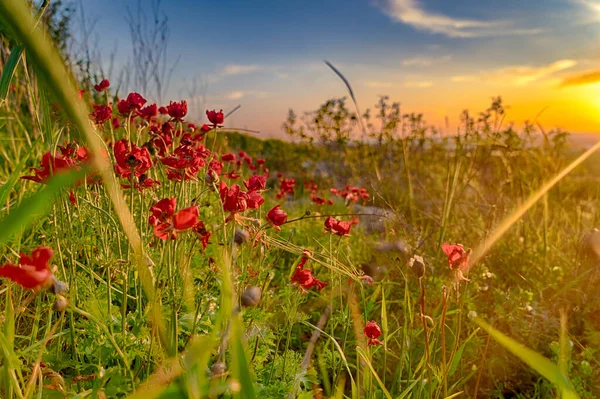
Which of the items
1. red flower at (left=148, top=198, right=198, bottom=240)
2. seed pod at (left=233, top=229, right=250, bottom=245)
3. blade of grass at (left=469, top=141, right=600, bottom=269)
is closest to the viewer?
red flower at (left=148, top=198, right=198, bottom=240)

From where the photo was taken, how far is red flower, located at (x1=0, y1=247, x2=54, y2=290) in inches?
32.1

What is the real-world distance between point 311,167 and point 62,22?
12.9 feet

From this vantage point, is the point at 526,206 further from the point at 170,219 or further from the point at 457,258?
the point at 170,219

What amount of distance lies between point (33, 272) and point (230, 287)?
0.36 m

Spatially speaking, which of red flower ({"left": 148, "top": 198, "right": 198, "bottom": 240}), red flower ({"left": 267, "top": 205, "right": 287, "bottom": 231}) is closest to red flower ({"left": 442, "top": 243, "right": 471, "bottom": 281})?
red flower ({"left": 267, "top": 205, "right": 287, "bottom": 231})

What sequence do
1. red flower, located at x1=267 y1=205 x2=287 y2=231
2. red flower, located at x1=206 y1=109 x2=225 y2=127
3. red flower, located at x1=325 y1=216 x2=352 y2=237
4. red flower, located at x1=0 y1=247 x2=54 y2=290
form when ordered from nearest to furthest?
1. red flower, located at x1=0 y1=247 x2=54 y2=290
2. red flower, located at x1=267 y1=205 x2=287 y2=231
3. red flower, located at x1=325 y1=216 x2=352 y2=237
4. red flower, located at x1=206 y1=109 x2=225 y2=127

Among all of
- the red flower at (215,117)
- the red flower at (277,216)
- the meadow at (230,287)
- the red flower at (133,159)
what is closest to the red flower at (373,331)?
the meadow at (230,287)

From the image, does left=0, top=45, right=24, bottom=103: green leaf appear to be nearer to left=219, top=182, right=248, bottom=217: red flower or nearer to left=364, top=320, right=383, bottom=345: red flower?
left=219, top=182, right=248, bottom=217: red flower

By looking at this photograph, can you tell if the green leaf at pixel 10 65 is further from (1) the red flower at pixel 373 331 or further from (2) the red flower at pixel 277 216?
(1) the red flower at pixel 373 331

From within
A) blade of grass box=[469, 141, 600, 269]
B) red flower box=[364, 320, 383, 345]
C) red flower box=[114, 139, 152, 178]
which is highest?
red flower box=[114, 139, 152, 178]

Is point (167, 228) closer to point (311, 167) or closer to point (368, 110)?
point (368, 110)

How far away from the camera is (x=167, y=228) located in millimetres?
1117

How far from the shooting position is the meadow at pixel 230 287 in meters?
0.84

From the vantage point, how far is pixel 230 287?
0.78 meters
